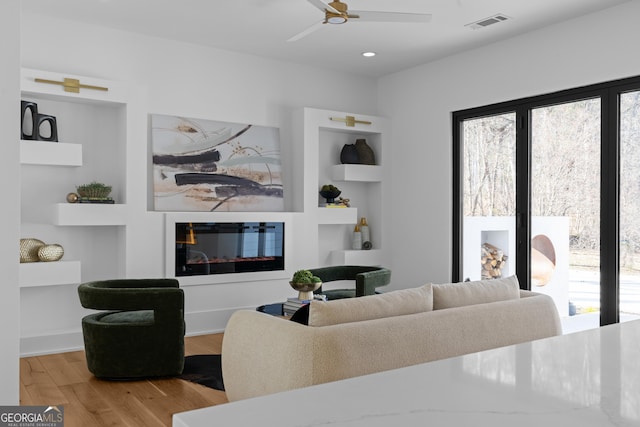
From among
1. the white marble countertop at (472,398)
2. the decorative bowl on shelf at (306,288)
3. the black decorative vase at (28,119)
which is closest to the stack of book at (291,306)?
the decorative bowl on shelf at (306,288)

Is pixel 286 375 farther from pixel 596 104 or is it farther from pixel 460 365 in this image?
pixel 596 104

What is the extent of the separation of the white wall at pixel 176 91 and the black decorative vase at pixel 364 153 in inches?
19.6

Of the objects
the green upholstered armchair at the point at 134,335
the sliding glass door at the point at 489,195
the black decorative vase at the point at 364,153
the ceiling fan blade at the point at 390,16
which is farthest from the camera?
the black decorative vase at the point at 364,153

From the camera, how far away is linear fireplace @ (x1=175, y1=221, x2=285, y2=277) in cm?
534

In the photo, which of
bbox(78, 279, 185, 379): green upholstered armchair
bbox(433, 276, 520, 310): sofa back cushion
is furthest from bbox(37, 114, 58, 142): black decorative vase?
bbox(433, 276, 520, 310): sofa back cushion

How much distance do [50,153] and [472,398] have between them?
4.58 m

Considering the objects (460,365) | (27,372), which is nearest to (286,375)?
(460,365)

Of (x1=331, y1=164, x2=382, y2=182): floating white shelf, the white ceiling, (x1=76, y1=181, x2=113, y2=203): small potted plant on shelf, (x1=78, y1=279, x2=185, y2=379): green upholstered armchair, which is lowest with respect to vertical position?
(x1=78, y1=279, x2=185, y2=379): green upholstered armchair

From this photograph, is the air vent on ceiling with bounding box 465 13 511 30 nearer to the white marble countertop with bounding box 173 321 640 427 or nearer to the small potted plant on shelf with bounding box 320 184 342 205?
the small potted plant on shelf with bounding box 320 184 342 205

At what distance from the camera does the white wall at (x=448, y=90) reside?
4664 mm

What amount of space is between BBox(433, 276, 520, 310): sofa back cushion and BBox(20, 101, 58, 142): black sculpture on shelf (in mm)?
3522

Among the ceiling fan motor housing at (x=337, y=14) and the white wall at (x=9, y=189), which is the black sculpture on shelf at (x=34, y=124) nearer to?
the ceiling fan motor housing at (x=337, y=14)

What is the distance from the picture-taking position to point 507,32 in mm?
5250

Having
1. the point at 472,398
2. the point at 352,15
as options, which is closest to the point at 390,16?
the point at 352,15
